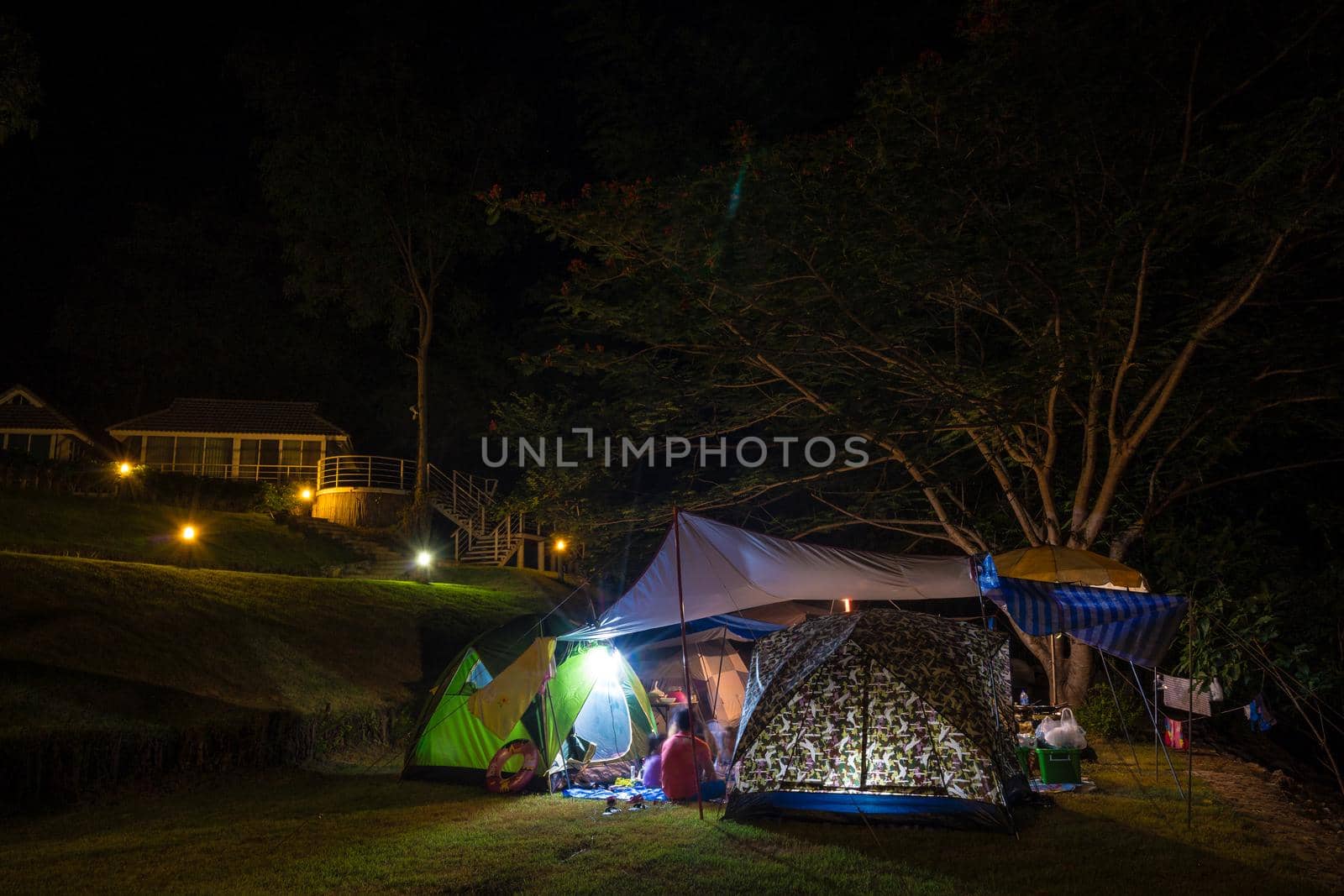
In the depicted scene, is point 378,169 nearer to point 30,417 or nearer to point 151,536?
point 151,536

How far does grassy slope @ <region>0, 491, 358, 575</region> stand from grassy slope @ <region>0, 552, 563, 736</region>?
3207 mm

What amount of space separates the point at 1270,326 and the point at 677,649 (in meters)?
8.00

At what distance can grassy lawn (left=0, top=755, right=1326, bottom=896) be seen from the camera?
5809 millimetres

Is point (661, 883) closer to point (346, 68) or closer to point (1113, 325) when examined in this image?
point (1113, 325)

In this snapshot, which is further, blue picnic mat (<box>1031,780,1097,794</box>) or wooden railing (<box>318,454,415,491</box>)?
wooden railing (<box>318,454,415,491</box>)

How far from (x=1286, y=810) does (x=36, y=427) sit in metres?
32.1

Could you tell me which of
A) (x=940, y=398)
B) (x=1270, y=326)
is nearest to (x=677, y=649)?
(x=940, y=398)

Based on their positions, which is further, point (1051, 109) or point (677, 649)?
point (677, 649)

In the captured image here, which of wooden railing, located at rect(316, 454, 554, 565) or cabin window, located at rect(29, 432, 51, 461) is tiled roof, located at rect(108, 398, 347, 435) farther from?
wooden railing, located at rect(316, 454, 554, 565)

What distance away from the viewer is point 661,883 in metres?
5.80

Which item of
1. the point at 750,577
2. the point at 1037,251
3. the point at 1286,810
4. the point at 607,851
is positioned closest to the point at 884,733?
the point at 750,577

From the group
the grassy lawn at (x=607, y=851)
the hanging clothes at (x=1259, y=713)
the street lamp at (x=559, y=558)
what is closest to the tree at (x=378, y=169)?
the street lamp at (x=559, y=558)

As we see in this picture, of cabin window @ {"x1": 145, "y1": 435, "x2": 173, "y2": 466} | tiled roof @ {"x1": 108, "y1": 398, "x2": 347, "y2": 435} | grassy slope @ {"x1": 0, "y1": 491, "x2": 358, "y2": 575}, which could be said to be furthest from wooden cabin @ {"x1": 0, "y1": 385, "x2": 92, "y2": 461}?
grassy slope @ {"x1": 0, "y1": 491, "x2": 358, "y2": 575}

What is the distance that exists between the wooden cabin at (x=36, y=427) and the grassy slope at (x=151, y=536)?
9.94 meters
